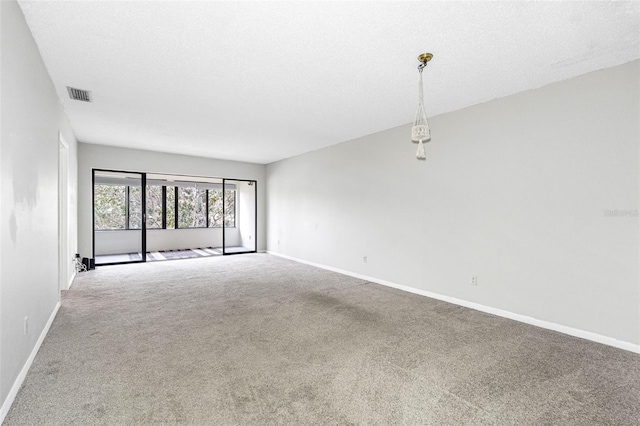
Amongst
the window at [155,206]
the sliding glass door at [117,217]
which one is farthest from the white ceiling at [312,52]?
the window at [155,206]

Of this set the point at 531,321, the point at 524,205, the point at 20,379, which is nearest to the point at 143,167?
the point at 20,379

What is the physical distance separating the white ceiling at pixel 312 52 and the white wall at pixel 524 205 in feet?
1.17

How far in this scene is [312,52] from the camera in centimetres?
264

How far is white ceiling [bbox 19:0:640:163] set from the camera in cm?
210

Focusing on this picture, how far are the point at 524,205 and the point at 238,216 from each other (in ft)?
27.0

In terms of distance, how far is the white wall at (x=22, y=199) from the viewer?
1.80 meters

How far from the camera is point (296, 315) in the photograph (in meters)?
3.53

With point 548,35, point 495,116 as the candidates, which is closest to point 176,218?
point 495,116

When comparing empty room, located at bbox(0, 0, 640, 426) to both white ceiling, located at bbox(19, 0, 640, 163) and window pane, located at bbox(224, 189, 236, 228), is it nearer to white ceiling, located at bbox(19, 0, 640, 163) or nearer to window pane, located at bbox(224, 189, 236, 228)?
white ceiling, located at bbox(19, 0, 640, 163)

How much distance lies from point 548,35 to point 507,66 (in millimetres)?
512

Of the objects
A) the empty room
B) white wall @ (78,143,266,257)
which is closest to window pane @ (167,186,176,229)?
white wall @ (78,143,266,257)

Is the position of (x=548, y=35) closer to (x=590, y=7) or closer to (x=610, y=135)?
(x=590, y=7)

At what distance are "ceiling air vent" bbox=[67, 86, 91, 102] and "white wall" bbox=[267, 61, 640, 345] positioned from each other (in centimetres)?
409

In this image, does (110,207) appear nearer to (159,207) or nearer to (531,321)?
(159,207)
